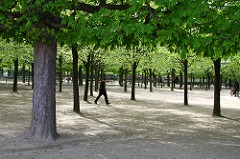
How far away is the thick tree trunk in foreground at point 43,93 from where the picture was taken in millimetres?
7812

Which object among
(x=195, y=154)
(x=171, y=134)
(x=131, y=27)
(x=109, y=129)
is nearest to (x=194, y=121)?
(x=171, y=134)

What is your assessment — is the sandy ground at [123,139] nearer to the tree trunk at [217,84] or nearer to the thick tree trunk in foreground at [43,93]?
the thick tree trunk in foreground at [43,93]

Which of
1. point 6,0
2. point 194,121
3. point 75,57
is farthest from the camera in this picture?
point 75,57

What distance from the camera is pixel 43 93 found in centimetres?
780

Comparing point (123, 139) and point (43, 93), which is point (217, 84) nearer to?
point (123, 139)

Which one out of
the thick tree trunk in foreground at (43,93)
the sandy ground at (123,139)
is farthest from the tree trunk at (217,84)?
the thick tree trunk in foreground at (43,93)

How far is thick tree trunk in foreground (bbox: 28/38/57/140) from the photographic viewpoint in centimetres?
781

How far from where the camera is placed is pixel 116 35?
6770mm

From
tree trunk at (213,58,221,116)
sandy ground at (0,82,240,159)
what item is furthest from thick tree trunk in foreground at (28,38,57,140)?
tree trunk at (213,58,221,116)

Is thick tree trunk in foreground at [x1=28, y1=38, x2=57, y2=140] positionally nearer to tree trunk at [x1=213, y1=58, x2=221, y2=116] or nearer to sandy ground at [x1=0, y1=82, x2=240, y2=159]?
sandy ground at [x1=0, y1=82, x2=240, y2=159]

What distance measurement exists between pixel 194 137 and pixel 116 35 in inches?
175

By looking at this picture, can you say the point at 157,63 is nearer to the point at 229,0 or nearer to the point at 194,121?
the point at 194,121

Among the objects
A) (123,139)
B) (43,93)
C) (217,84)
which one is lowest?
(123,139)

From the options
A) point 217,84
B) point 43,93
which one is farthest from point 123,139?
point 217,84
